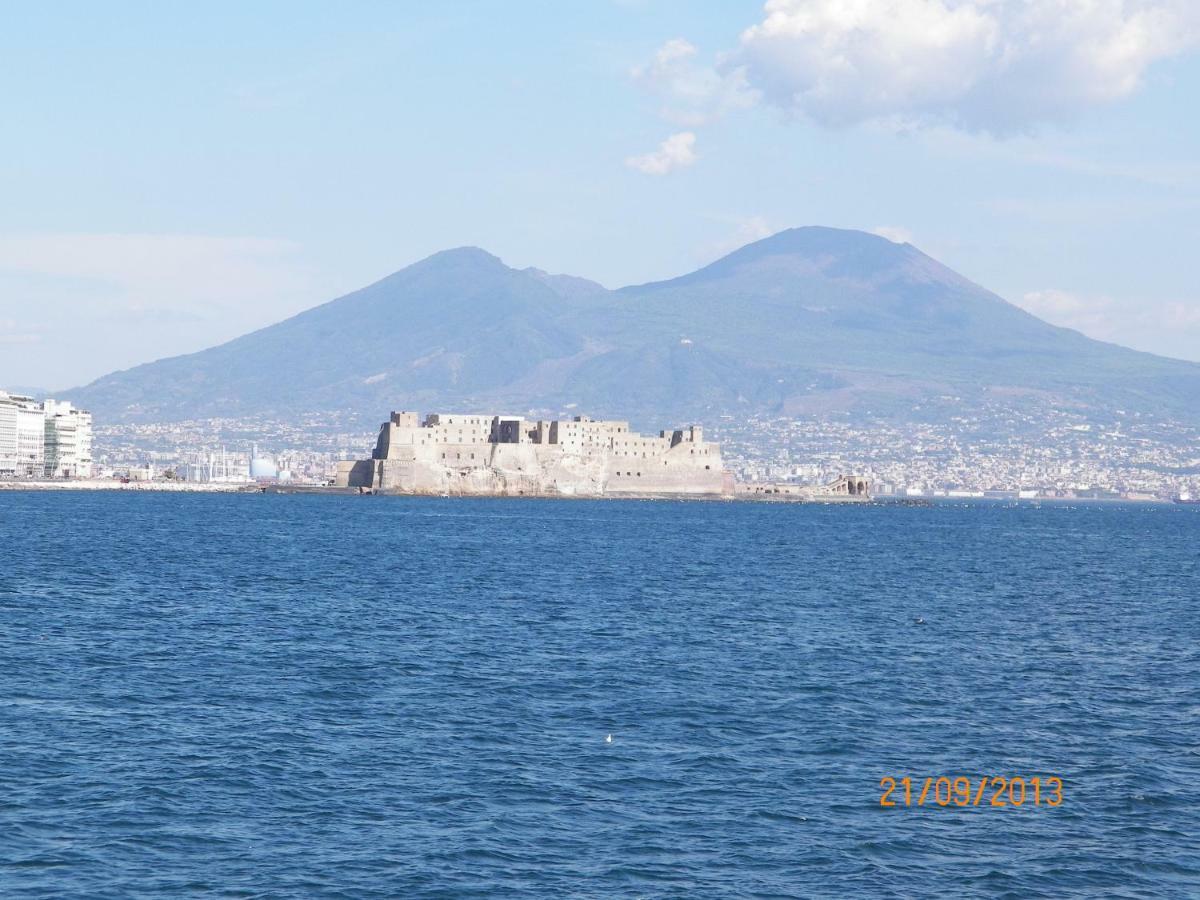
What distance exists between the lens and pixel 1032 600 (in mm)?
53188

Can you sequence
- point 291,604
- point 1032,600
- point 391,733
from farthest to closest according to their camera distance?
point 1032,600 < point 291,604 < point 391,733

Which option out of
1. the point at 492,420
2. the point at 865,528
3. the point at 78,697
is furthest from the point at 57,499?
the point at 78,697

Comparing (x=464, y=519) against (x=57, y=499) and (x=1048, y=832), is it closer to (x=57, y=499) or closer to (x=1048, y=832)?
(x=57, y=499)

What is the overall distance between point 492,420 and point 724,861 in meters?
135

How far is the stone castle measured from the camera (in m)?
150

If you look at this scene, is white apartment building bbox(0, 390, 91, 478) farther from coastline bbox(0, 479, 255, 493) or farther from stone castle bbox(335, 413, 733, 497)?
stone castle bbox(335, 413, 733, 497)

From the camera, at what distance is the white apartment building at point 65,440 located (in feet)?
616

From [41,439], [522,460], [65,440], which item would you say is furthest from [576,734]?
[65,440]

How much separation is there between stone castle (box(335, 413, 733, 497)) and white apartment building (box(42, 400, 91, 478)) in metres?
44.4

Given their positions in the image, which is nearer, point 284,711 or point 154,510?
point 284,711
